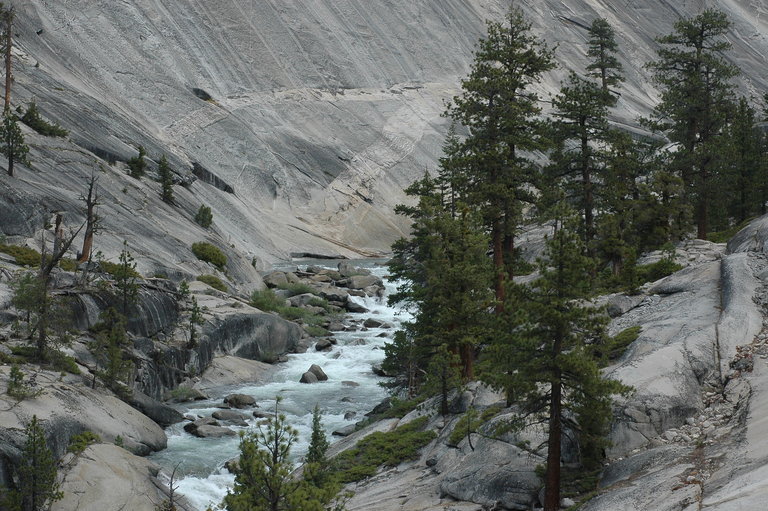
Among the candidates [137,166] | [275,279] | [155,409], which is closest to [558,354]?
[155,409]

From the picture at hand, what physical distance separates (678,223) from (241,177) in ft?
152

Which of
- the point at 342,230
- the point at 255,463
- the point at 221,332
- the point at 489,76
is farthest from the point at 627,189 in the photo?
the point at 342,230

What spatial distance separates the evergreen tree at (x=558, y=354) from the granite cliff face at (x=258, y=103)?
87.0ft

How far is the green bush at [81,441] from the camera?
19484 mm

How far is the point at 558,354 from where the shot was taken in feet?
51.1

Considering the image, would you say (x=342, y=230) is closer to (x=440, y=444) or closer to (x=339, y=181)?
(x=339, y=181)

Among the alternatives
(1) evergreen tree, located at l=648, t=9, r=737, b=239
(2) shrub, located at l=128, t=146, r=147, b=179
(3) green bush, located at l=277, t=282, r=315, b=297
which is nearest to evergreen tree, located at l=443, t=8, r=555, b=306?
(1) evergreen tree, located at l=648, t=9, r=737, b=239

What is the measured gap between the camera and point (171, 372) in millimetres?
29719

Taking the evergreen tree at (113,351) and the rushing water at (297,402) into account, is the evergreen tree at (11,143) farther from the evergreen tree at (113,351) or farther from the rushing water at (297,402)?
the rushing water at (297,402)

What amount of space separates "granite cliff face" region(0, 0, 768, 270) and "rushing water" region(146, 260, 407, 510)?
353 inches

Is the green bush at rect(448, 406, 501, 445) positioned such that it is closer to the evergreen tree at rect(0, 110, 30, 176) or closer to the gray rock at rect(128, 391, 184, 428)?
the gray rock at rect(128, 391, 184, 428)

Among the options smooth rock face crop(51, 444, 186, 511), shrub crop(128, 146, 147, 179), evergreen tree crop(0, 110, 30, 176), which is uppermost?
shrub crop(128, 146, 147, 179)

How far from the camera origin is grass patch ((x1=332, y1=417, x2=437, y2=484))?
20156 mm

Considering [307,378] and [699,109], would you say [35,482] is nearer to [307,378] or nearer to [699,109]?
[307,378]
